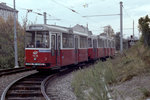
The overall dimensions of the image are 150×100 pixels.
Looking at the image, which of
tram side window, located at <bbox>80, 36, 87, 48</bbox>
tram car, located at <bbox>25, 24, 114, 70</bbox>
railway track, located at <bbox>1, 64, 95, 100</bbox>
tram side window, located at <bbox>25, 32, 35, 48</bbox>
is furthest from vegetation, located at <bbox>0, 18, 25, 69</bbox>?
railway track, located at <bbox>1, 64, 95, 100</bbox>

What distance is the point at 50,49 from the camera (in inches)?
625

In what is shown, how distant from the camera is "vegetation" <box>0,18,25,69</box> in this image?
3492 cm

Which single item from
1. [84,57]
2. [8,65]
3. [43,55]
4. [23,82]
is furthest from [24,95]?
[8,65]

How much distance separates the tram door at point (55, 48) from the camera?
16.2m

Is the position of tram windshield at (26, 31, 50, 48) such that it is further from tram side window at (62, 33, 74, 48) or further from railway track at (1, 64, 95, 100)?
railway track at (1, 64, 95, 100)

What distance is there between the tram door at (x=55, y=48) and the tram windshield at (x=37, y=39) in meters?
0.47

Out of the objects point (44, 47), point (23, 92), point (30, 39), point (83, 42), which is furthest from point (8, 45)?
point (23, 92)

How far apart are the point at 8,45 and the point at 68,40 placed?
20.3 metres

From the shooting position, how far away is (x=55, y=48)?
16.5 meters

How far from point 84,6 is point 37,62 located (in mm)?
11550

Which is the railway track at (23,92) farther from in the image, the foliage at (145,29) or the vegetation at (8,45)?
the vegetation at (8,45)

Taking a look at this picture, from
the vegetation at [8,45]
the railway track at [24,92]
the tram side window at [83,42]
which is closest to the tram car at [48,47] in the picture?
the railway track at [24,92]

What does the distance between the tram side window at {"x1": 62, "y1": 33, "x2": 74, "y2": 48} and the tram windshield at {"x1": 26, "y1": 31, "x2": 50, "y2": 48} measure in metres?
2.07

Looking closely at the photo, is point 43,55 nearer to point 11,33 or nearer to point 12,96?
point 12,96
